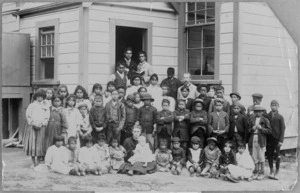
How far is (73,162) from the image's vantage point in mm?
4965

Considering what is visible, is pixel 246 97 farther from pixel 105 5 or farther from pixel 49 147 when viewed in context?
pixel 49 147

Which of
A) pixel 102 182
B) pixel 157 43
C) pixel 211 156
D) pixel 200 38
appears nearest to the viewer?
pixel 102 182

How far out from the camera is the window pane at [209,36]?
5148mm

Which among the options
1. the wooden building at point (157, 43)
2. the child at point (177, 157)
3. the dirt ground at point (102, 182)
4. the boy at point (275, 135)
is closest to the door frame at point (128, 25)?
the wooden building at point (157, 43)

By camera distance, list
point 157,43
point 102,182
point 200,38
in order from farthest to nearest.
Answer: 1. point 200,38
2. point 157,43
3. point 102,182

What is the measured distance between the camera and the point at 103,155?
5.00 meters

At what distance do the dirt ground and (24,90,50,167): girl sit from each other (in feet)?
0.39

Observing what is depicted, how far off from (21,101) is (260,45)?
7.61ft

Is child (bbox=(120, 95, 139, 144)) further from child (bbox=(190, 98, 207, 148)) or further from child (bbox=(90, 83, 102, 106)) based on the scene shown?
child (bbox=(190, 98, 207, 148))

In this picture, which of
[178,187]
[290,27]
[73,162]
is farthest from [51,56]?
[290,27]

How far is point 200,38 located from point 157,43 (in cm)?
45

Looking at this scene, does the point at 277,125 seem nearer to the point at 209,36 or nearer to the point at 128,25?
the point at 209,36

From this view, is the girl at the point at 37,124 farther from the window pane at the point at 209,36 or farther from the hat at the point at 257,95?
the hat at the point at 257,95

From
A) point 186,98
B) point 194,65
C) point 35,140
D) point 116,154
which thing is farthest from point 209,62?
point 35,140
